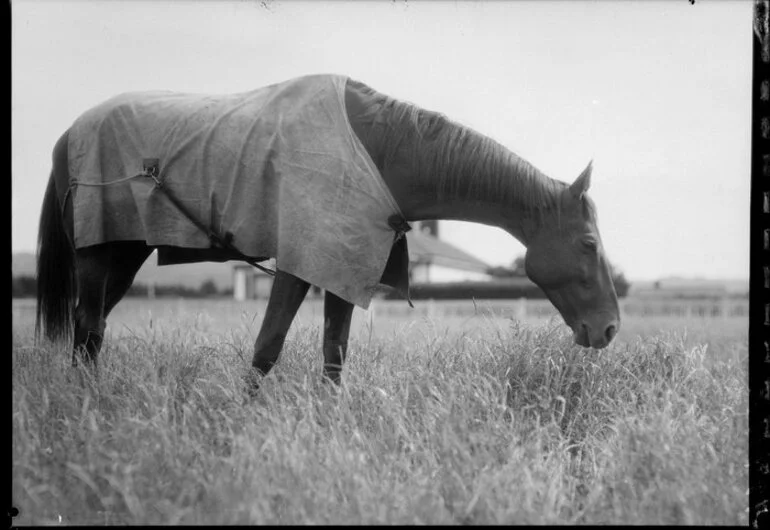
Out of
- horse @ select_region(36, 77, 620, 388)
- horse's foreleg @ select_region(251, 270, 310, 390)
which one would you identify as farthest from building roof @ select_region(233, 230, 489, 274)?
horse's foreleg @ select_region(251, 270, 310, 390)

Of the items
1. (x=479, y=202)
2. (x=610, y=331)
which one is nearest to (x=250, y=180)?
(x=479, y=202)

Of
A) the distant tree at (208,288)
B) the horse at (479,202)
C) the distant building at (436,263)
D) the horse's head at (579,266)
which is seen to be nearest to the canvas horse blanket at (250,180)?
the horse at (479,202)

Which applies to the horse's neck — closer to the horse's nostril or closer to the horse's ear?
the horse's ear

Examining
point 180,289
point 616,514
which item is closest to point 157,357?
point 616,514

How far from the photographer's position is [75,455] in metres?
2.18

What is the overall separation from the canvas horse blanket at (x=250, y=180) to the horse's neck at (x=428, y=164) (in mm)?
162

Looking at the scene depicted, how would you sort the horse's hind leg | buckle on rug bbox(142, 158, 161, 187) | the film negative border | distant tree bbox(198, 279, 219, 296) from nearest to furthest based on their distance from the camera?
1. the film negative border
2. buckle on rug bbox(142, 158, 161, 187)
3. the horse's hind leg
4. distant tree bbox(198, 279, 219, 296)

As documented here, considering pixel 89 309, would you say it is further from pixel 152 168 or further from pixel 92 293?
pixel 152 168

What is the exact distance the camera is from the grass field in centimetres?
204

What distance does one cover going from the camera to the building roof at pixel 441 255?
56.9ft

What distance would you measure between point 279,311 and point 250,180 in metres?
0.68

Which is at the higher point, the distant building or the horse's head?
the horse's head

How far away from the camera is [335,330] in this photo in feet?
10.6

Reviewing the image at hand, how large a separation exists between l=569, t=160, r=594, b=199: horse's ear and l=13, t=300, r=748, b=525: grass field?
1100mm
